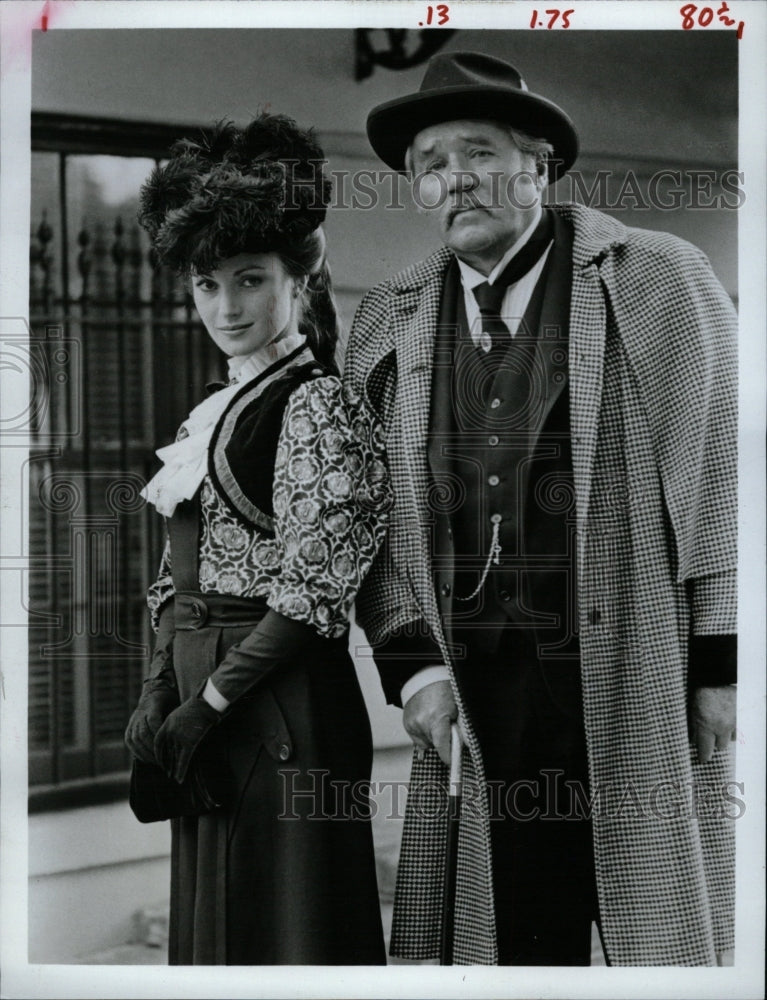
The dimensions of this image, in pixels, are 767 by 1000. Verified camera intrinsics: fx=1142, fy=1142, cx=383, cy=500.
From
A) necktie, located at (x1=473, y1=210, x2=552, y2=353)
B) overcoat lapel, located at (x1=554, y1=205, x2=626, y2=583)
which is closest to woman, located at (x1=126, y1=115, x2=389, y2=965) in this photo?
necktie, located at (x1=473, y1=210, x2=552, y2=353)

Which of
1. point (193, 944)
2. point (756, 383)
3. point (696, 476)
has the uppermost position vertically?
point (756, 383)

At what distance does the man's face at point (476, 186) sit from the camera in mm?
3381

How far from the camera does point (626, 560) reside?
3.34m

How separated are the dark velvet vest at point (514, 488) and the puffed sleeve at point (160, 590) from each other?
0.81 m

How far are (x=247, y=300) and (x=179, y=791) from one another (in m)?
1.48

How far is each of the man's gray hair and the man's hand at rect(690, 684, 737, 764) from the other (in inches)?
65.0

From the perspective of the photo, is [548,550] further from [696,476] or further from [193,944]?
[193,944]

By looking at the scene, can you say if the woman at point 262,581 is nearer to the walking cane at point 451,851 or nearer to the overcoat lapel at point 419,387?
the overcoat lapel at point 419,387

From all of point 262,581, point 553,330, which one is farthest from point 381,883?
point 553,330

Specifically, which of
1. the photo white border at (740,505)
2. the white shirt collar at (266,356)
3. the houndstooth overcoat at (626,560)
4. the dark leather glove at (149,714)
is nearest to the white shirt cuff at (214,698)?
the dark leather glove at (149,714)

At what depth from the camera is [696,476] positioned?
3.38 m

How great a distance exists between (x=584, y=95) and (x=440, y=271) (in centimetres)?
69

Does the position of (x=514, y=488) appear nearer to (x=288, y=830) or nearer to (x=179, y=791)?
(x=288, y=830)

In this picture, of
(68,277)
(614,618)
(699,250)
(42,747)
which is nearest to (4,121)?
(68,277)
